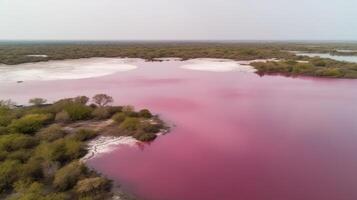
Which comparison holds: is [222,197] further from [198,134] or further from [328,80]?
[328,80]

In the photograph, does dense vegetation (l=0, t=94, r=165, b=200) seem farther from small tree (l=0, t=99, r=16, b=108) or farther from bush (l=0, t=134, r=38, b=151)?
small tree (l=0, t=99, r=16, b=108)

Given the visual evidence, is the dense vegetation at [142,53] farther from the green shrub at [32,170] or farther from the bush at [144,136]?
the green shrub at [32,170]

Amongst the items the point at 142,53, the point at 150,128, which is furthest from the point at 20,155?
the point at 142,53

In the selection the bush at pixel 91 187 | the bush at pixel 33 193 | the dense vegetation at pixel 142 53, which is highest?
the dense vegetation at pixel 142 53

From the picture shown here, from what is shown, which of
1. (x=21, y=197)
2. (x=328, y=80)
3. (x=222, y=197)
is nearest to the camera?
(x=21, y=197)

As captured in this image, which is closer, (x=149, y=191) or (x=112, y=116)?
(x=149, y=191)

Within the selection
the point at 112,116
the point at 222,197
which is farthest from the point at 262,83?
the point at 222,197

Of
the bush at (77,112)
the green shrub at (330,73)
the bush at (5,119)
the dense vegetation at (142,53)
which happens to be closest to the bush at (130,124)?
the bush at (77,112)
